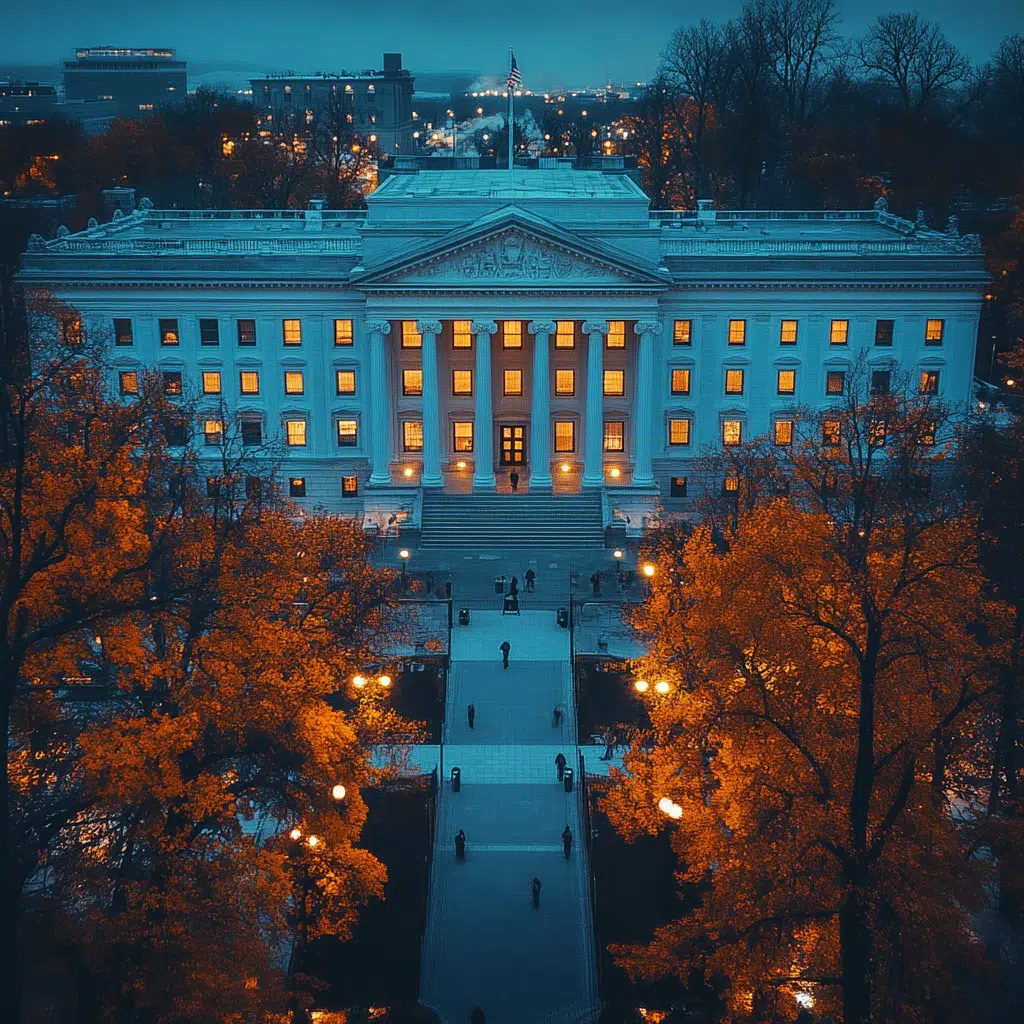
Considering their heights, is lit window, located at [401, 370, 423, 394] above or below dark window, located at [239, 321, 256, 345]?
below

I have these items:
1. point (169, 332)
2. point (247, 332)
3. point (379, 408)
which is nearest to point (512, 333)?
point (379, 408)

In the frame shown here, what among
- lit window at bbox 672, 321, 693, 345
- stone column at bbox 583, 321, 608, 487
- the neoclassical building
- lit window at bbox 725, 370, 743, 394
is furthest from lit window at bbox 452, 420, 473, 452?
lit window at bbox 725, 370, 743, 394

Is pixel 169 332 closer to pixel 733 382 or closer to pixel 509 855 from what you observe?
pixel 733 382

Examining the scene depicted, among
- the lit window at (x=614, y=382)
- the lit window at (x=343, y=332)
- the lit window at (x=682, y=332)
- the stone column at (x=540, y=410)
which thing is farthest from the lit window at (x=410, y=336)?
the lit window at (x=682, y=332)

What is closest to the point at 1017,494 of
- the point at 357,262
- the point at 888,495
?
the point at 888,495

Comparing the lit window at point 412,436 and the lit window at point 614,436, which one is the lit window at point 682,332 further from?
the lit window at point 412,436

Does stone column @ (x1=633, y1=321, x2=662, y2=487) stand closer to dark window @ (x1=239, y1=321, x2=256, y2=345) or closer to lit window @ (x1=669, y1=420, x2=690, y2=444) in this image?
lit window @ (x1=669, y1=420, x2=690, y2=444)
